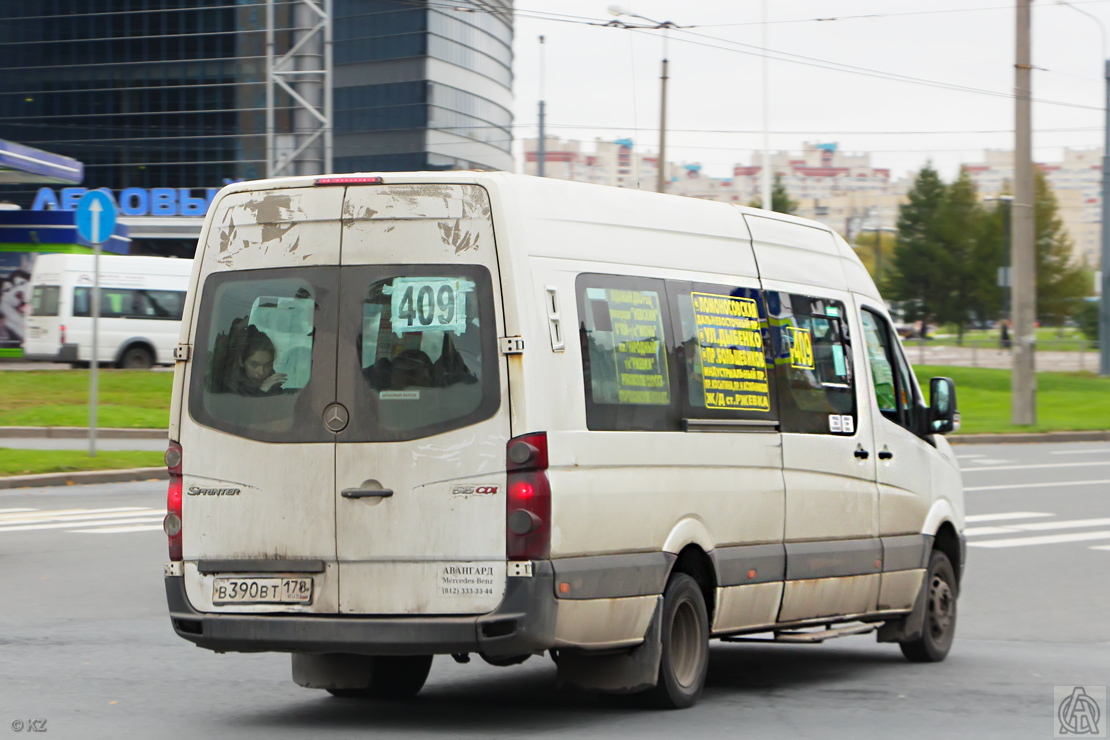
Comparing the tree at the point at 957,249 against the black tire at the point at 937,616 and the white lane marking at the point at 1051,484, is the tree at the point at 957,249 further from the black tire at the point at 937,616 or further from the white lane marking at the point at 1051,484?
the black tire at the point at 937,616

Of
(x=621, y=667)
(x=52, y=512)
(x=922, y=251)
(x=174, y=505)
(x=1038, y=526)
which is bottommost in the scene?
(x=1038, y=526)

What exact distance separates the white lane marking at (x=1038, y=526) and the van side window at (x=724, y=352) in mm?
8150

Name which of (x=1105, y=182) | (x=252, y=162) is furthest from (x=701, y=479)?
(x=252, y=162)

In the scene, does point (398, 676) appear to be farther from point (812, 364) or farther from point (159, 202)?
point (159, 202)

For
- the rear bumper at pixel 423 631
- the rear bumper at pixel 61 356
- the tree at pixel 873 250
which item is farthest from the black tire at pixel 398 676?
the tree at pixel 873 250

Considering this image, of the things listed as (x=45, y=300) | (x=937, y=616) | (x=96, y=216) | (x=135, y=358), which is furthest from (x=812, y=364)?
(x=45, y=300)

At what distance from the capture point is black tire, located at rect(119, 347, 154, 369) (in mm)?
39312

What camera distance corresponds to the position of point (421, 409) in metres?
6.27

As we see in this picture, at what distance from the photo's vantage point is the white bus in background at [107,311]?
3869cm

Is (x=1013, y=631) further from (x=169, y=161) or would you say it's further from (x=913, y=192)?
(x=913, y=192)

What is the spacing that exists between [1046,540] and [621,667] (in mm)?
9232

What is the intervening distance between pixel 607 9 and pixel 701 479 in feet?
74.6

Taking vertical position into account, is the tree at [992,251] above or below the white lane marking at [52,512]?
above

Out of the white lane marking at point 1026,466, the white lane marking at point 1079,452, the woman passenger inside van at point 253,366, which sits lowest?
the white lane marking at point 1079,452
